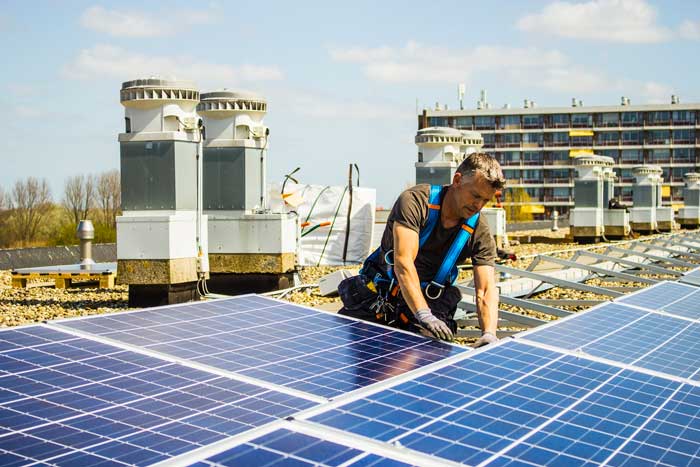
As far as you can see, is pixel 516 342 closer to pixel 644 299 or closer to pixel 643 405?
pixel 643 405

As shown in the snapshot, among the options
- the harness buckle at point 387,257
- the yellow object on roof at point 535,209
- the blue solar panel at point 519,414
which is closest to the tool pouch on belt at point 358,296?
the harness buckle at point 387,257

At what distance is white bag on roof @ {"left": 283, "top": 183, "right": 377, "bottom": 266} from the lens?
23328 mm

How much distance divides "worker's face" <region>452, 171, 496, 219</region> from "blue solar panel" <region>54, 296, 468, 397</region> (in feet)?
2.64

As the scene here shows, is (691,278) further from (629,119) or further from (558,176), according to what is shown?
(629,119)

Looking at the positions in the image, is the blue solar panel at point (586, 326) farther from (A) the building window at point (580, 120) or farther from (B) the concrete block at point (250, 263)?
(A) the building window at point (580, 120)

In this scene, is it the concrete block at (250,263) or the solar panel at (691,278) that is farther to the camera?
the concrete block at (250,263)

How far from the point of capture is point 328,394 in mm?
4012

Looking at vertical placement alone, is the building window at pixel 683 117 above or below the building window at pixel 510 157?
above

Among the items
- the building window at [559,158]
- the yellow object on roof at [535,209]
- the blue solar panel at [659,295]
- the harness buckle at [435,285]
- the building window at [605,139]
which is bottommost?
the yellow object on roof at [535,209]

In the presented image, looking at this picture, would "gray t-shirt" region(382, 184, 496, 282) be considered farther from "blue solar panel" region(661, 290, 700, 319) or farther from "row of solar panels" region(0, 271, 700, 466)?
"blue solar panel" region(661, 290, 700, 319)

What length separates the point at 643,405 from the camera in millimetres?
4039

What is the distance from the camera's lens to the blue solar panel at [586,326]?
533 centimetres

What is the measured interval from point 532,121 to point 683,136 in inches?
709

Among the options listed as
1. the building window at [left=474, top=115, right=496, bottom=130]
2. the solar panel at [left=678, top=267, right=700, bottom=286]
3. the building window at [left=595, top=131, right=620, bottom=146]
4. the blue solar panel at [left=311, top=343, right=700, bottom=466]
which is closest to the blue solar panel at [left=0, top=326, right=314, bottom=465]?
the blue solar panel at [left=311, top=343, right=700, bottom=466]
